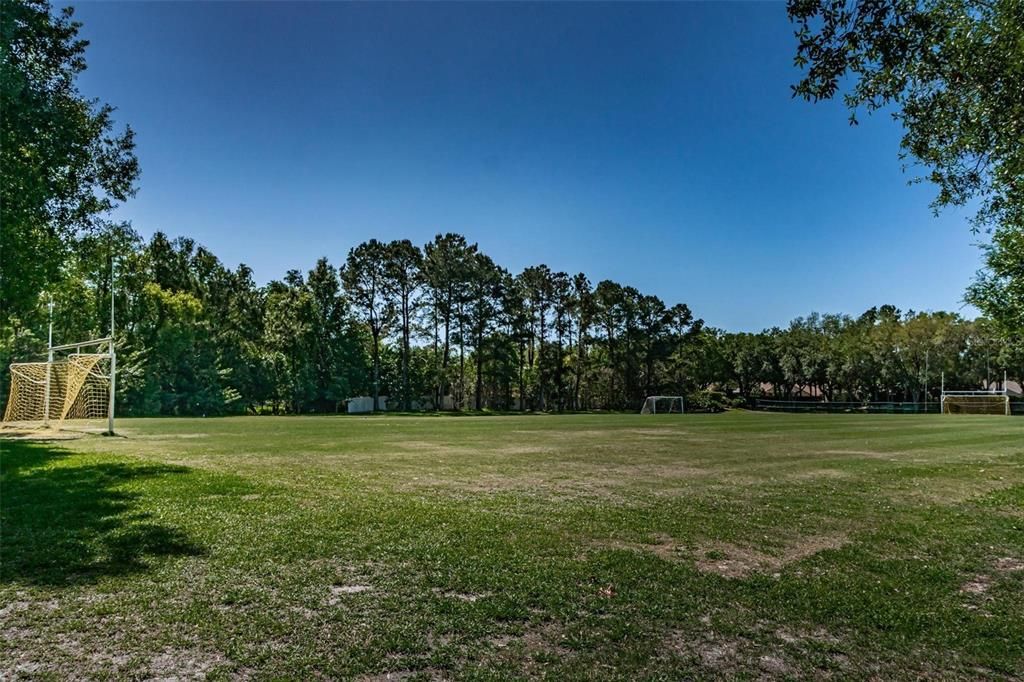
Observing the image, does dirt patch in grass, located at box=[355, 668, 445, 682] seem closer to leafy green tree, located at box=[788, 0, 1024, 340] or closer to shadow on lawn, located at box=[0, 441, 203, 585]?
shadow on lawn, located at box=[0, 441, 203, 585]

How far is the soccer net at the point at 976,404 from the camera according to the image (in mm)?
66562

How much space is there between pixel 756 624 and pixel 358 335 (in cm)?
6375

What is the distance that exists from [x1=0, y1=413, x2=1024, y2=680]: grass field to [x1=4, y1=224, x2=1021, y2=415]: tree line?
1608 inches

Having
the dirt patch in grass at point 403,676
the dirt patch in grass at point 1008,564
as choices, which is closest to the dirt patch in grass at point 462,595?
the dirt patch in grass at point 403,676

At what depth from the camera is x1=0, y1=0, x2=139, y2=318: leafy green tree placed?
13281mm

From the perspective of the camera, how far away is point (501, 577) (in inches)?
214

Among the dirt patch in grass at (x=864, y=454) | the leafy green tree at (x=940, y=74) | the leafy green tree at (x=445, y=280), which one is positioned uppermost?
the leafy green tree at (x=445, y=280)

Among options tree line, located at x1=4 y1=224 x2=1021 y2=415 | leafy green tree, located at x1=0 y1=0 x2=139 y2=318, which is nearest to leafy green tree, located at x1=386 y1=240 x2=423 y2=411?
tree line, located at x1=4 y1=224 x2=1021 y2=415

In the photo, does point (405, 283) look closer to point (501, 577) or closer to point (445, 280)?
point (445, 280)

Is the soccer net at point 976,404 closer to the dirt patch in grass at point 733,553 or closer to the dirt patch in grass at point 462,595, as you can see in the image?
the dirt patch in grass at point 733,553

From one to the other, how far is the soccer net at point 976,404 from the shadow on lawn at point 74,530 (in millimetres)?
80414

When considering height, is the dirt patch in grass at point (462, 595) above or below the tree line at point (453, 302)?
below

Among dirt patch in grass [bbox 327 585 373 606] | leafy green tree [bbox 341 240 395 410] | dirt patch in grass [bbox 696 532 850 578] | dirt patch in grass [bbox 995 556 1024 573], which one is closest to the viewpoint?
dirt patch in grass [bbox 327 585 373 606]

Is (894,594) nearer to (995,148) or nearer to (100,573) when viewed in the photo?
(995,148)
